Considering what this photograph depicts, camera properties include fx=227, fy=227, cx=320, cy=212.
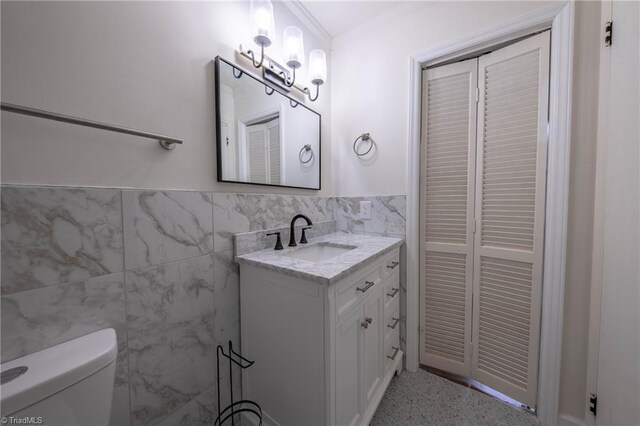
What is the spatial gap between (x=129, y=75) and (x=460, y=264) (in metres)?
1.94

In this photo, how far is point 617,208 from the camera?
943 mm

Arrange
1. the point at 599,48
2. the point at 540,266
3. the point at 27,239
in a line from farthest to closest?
the point at 540,266 < the point at 599,48 < the point at 27,239

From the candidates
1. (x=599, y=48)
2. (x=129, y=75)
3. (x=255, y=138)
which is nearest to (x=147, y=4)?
(x=129, y=75)

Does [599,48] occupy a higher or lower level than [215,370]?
higher

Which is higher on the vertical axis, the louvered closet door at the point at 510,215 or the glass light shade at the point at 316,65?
the glass light shade at the point at 316,65

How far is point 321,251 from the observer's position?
1.51m

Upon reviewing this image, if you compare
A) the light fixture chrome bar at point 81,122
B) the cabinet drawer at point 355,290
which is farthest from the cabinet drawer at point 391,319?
the light fixture chrome bar at point 81,122

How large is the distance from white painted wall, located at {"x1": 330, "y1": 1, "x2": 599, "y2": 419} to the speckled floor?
0.28m

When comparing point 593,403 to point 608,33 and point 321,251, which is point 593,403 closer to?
point 321,251

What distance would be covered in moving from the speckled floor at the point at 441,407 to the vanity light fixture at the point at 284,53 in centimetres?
201

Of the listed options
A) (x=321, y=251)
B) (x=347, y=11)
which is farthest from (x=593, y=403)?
(x=347, y=11)

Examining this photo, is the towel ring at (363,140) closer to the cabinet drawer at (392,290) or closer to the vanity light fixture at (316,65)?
the vanity light fixture at (316,65)

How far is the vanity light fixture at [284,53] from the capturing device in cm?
111

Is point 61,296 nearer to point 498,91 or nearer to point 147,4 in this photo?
point 147,4
